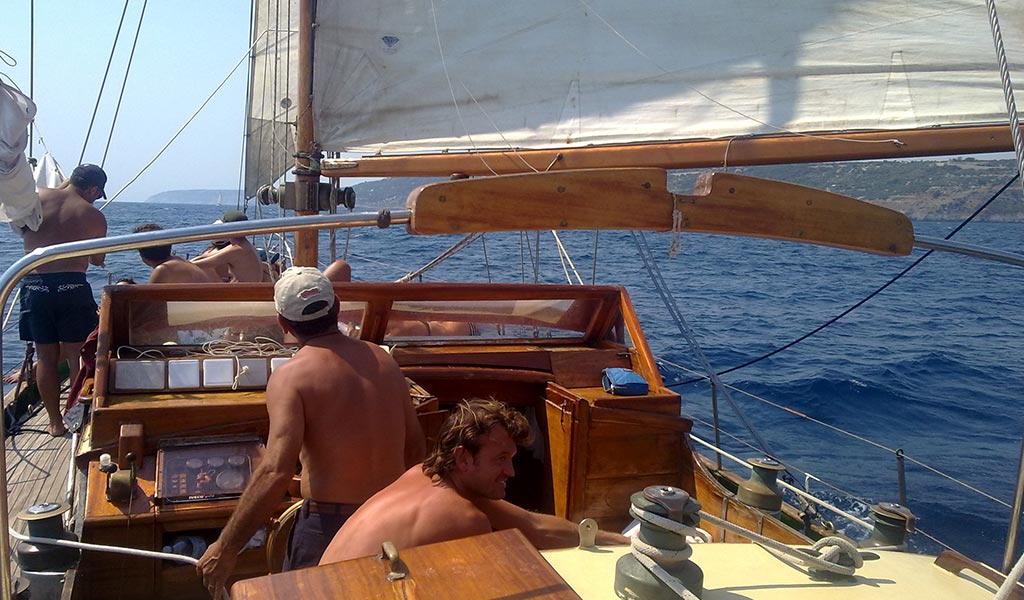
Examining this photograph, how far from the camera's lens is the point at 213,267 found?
5926 millimetres

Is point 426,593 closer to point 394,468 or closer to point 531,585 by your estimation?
point 531,585

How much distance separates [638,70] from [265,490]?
3015 millimetres

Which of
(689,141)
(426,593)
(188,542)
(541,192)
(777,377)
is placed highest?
(689,141)

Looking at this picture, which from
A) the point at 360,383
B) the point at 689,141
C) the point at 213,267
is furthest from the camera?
the point at 213,267

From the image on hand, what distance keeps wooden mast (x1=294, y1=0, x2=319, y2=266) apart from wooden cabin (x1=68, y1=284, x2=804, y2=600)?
117cm

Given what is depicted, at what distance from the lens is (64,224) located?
5.09 meters

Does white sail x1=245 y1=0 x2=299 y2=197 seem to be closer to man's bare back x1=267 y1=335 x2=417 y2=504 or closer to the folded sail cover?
the folded sail cover

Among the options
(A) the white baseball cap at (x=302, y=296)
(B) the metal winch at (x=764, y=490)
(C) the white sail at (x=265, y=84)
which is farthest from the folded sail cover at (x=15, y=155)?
(C) the white sail at (x=265, y=84)

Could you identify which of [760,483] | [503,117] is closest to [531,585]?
[760,483]

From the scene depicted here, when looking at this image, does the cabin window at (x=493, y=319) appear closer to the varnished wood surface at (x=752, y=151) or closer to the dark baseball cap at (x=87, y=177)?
the varnished wood surface at (x=752, y=151)

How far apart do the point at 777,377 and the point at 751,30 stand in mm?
7593

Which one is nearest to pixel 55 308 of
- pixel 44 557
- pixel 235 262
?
pixel 235 262

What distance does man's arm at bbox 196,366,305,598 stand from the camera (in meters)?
2.43

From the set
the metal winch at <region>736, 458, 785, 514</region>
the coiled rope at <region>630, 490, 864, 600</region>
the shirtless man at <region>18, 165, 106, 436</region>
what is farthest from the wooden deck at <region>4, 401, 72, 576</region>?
the coiled rope at <region>630, 490, 864, 600</region>
